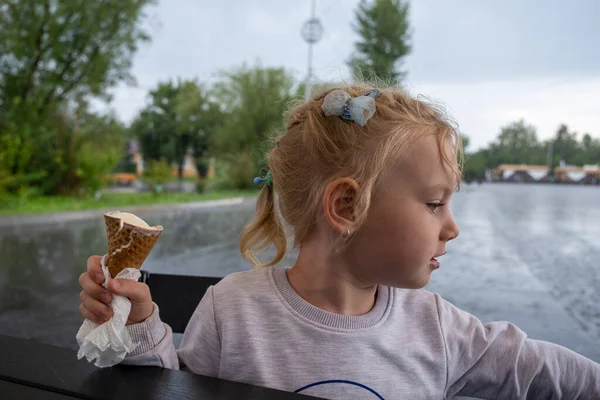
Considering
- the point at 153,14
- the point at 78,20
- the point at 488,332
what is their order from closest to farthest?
the point at 488,332 → the point at 78,20 → the point at 153,14

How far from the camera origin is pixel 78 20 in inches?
379

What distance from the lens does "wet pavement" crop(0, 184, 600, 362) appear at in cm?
219

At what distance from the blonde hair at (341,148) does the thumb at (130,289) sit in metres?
0.28

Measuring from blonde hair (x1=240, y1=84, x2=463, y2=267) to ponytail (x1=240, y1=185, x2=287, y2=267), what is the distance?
2 cm

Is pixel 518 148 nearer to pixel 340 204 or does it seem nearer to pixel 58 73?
pixel 340 204

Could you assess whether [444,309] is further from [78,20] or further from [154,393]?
[78,20]

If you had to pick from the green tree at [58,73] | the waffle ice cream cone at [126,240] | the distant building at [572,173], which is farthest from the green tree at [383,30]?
the green tree at [58,73]

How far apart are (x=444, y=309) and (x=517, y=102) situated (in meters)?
2.13

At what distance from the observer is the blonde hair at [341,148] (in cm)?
77

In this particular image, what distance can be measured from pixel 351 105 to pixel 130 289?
0.38 m

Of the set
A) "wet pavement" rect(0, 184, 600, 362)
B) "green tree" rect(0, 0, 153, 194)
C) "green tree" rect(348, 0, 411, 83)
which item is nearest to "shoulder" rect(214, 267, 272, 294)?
"wet pavement" rect(0, 184, 600, 362)

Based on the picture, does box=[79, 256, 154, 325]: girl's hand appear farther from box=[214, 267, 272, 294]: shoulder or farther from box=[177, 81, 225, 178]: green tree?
box=[177, 81, 225, 178]: green tree

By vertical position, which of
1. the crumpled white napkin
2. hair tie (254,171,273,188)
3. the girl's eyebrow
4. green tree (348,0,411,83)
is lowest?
the crumpled white napkin

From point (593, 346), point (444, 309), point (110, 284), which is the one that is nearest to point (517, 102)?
point (593, 346)
